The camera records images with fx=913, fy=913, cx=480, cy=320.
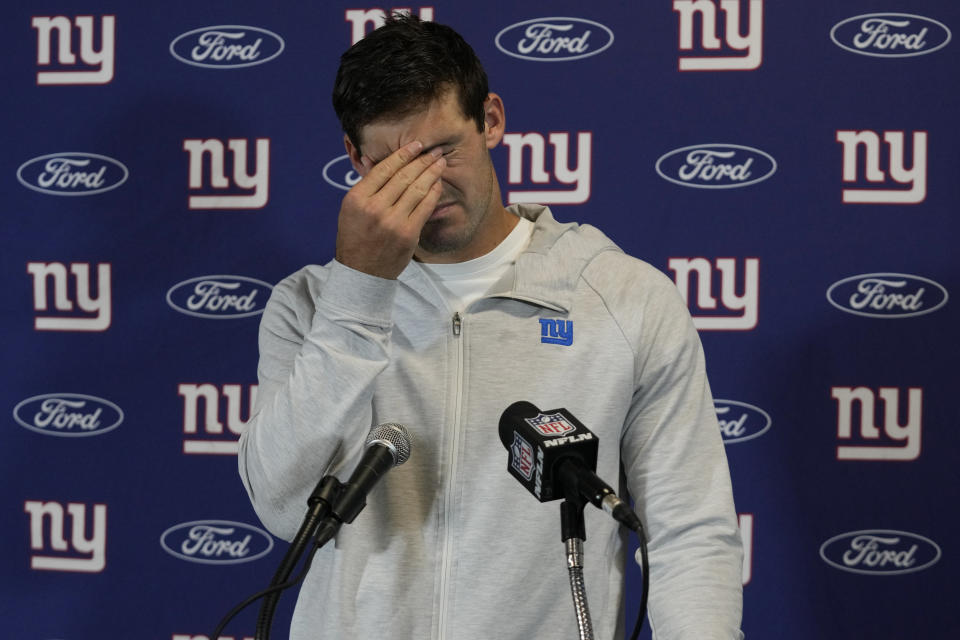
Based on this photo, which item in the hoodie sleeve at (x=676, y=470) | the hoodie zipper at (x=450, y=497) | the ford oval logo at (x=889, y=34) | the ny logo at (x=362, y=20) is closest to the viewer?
the hoodie sleeve at (x=676, y=470)

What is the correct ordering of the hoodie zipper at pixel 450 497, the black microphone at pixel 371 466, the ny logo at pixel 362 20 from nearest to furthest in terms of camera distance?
the black microphone at pixel 371 466 < the hoodie zipper at pixel 450 497 < the ny logo at pixel 362 20

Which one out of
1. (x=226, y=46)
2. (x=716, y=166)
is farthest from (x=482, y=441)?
(x=226, y=46)

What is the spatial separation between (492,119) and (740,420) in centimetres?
93

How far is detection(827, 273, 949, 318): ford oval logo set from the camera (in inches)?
75.0

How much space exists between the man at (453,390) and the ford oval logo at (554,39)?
69 centimetres

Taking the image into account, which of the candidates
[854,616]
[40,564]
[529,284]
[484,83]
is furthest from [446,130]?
[40,564]

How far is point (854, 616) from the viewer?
1.95 meters

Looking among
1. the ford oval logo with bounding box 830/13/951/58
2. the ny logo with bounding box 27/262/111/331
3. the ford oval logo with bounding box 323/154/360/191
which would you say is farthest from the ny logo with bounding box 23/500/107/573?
the ford oval logo with bounding box 830/13/951/58

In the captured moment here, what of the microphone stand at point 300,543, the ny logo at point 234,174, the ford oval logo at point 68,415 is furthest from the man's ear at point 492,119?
the ford oval logo at point 68,415

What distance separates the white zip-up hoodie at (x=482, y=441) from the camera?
3.79ft

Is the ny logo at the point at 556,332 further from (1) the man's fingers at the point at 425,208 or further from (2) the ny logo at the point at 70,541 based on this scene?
(2) the ny logo at the point at 70,541

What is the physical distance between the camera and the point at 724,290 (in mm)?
1961

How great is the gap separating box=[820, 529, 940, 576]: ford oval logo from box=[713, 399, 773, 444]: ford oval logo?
0.28m

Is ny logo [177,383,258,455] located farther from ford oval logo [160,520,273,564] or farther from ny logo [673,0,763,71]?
ny logo [673,0,763,71]
